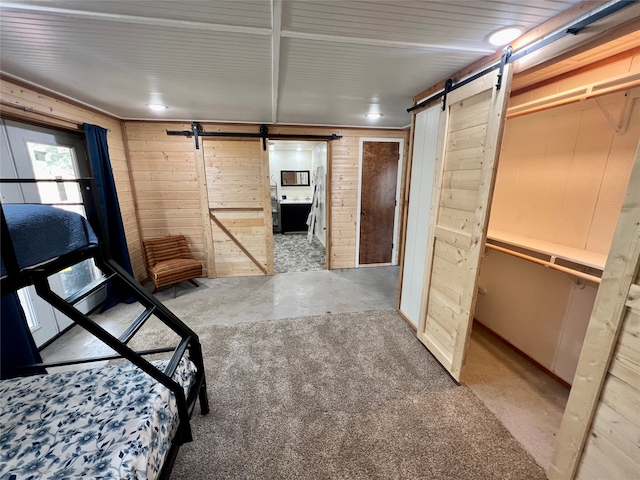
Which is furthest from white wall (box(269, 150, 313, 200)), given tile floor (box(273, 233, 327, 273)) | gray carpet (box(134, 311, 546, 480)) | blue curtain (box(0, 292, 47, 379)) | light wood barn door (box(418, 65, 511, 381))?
blue curtain (box(0, 292, 47, 379))

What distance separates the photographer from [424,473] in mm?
1345

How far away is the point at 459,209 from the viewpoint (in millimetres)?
1908

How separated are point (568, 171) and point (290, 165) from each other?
6.23m

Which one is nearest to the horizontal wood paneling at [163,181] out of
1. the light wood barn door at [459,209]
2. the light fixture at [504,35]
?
the light wood barn door at [459,209]

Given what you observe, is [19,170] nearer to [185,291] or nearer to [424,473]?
[185,291]

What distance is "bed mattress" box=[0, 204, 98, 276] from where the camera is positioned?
99cm

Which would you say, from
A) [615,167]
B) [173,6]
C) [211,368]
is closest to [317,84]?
[173,6]

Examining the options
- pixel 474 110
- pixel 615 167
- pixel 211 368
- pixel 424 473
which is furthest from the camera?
pixel 211 368

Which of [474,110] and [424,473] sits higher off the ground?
[474,110]

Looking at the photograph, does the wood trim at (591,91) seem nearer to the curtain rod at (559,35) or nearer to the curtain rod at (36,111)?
the curtain rod at (559,35)

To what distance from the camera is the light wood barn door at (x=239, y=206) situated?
12.4 ft

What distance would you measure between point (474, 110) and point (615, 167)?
36.7 inches

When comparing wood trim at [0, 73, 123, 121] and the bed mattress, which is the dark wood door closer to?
wood trim at [0, 73, 123, 121]

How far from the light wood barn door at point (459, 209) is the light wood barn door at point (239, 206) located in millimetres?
2675
